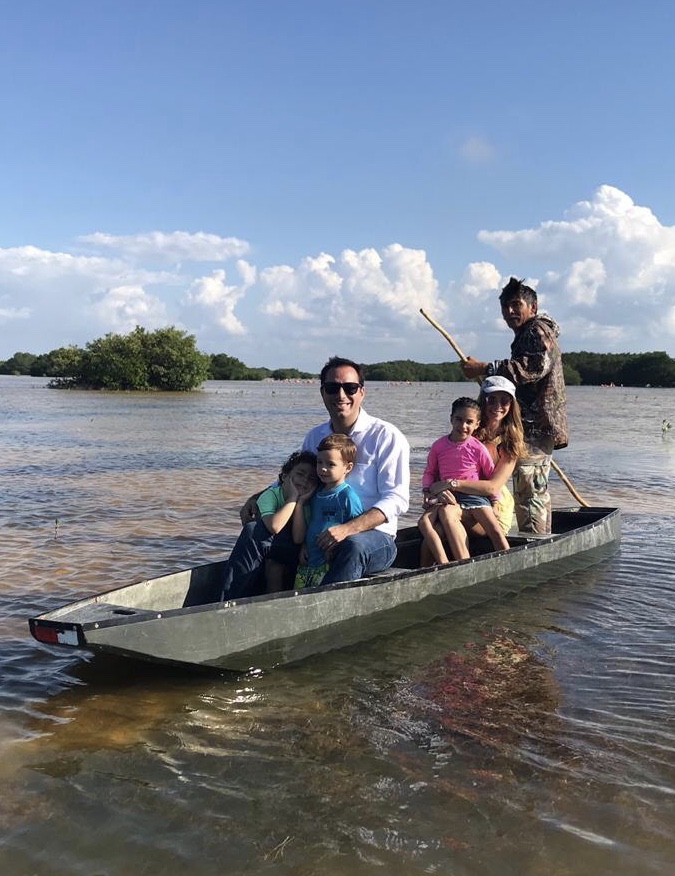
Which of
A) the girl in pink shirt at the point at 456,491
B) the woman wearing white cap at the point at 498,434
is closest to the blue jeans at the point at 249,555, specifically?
the girl in pink shirt at the point at 456,491

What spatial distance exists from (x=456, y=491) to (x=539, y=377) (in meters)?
1.72

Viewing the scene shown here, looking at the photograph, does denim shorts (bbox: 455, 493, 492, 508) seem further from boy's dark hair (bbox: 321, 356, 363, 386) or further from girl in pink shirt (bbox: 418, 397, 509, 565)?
boy's dark hair (bbox: 321, 356, 363, 386)

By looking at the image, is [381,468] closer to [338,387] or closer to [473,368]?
[338,387]

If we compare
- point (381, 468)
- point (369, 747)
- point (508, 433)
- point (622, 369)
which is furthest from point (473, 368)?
point (622, 369)

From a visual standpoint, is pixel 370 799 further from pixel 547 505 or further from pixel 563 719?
pixel 547 505

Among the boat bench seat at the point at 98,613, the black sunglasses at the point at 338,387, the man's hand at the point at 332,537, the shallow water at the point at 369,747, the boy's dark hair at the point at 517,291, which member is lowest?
the shallow water at the point at 369,747

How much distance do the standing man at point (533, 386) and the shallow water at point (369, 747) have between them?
881 mm

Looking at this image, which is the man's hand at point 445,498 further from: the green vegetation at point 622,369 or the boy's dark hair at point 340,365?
the green vegetation at point 622,369

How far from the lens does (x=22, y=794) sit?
376 cm

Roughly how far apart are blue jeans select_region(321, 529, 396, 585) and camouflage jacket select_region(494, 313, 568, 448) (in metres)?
2.80

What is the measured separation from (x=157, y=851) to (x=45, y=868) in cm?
45

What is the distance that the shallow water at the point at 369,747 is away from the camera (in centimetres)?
337

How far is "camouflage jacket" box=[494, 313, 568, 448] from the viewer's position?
7.91 metres

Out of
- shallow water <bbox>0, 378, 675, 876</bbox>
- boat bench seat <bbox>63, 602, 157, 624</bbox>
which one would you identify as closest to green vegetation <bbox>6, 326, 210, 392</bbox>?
shallow water <bbox>0, 378, 675, 876</bbox>
